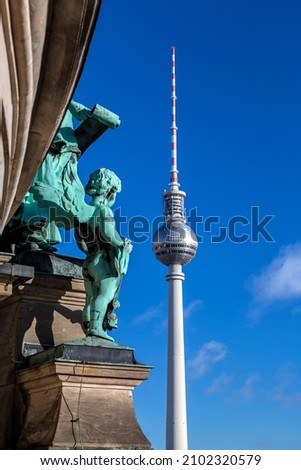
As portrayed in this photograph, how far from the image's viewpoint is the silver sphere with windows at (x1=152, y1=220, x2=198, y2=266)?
88250mm

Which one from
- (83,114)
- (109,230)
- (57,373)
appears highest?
(83,114)

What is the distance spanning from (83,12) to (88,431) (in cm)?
433

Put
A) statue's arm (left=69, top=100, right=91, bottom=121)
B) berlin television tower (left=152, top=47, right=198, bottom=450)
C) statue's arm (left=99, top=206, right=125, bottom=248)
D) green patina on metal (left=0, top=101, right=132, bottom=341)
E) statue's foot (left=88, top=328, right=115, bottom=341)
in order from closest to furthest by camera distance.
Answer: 1. statue's foot (left=88, top=328, right=115, bottom=341)
2. green patina on metal (left=0, top=101, right=132, bottom=341)
3. statue's arm (left=99, top=206, right=125, bottom=248)
4. statue's arm (left=69, top=100, right=91, bottom=121)
5. berlin television tower (left=152, top=47, right=198, bottom=450)

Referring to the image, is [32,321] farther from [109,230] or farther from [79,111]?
[79,111]

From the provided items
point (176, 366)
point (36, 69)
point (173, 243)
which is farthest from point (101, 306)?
point (173, 243)

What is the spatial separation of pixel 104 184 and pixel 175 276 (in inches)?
3203

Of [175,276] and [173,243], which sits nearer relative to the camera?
[173,243]

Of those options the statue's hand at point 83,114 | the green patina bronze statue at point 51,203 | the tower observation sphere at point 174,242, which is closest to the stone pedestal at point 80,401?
the green patina bronze statue at point 51,203

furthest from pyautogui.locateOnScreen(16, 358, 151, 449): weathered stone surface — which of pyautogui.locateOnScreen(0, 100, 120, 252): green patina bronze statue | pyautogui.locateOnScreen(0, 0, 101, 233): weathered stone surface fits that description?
pyautogui.locateOnScreen(0, 0, 101, 233): weathered stone surface

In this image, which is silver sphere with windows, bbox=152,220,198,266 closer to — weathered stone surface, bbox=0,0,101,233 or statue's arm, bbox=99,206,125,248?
statue's arm, bbox=99,206,125,248

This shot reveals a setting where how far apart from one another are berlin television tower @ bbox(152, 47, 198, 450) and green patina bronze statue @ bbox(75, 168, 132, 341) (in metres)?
73.9

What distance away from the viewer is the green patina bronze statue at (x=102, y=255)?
729cm

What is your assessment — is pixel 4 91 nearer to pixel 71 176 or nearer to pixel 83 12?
pixel 83 12

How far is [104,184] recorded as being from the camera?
308 inches
